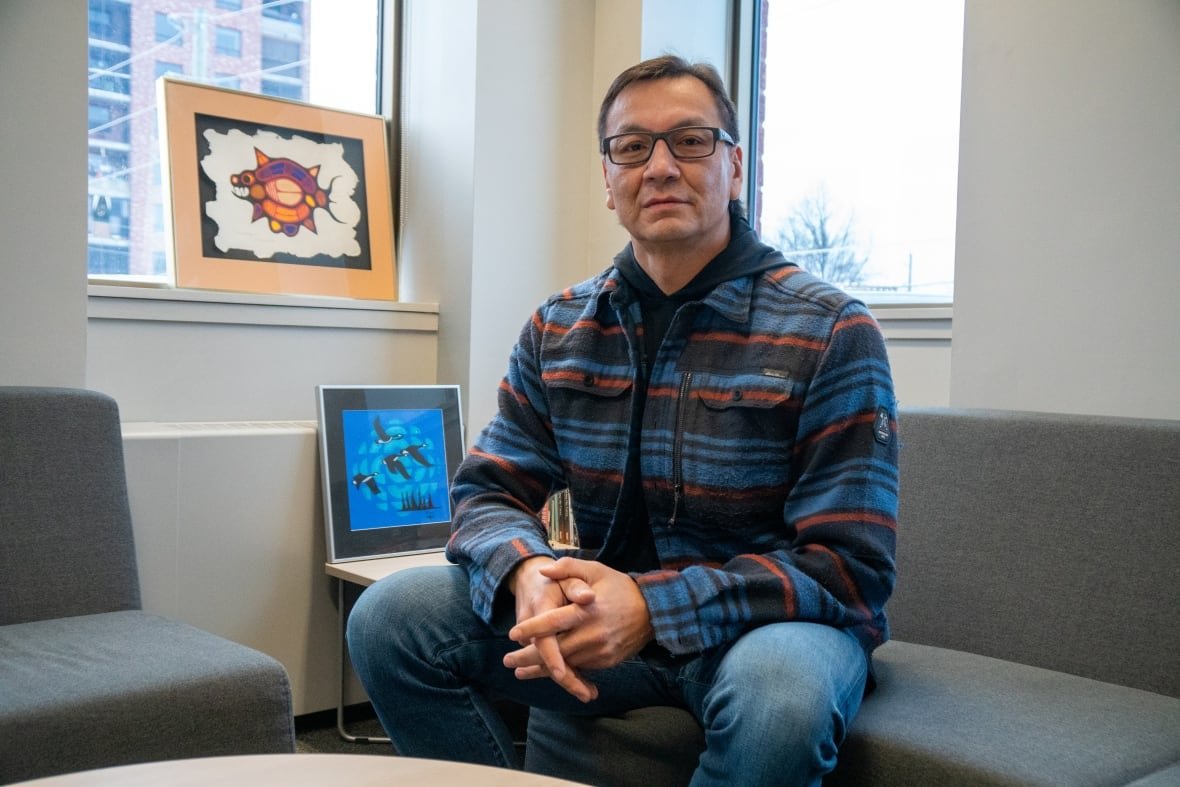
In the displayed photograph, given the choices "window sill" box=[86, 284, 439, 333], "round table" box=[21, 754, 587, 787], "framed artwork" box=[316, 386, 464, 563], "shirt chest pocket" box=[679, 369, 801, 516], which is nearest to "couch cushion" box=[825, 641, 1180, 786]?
"shirt chest pocket" box=[679, 369, 801, 516]

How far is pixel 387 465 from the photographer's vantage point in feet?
9.04

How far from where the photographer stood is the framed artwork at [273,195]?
2842mm

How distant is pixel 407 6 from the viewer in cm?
323

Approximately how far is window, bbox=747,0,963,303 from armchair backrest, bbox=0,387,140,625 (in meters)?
1.68

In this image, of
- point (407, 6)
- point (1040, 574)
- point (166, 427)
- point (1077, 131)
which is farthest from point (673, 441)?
point (407, 6)

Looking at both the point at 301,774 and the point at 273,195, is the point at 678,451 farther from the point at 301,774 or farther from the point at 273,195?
the point at 273,195

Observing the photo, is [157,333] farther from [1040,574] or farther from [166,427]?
[1040,574]

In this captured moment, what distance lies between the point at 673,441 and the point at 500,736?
1.58 ft

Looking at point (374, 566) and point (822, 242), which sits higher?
point (822, 242)

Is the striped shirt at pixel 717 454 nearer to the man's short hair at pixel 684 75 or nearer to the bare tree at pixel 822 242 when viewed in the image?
the man's short hair at pixel 684 75

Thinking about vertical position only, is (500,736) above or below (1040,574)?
below

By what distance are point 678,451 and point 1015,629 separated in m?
0.66

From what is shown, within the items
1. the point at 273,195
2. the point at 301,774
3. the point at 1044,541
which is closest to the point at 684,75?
the point at 1044,541

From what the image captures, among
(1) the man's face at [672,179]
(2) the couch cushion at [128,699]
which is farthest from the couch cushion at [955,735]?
(1) the man's face at [672,179]
